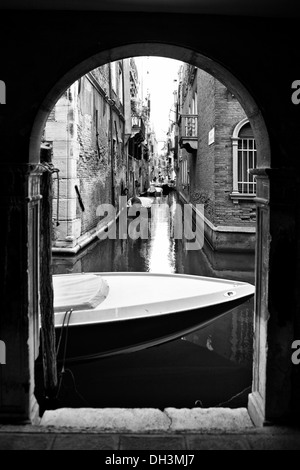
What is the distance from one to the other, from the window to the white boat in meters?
6.90

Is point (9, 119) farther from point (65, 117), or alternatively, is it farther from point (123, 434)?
point (65, 117)

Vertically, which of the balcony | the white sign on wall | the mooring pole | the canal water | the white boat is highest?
the balcony

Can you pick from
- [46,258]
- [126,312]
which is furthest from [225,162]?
[46,258]

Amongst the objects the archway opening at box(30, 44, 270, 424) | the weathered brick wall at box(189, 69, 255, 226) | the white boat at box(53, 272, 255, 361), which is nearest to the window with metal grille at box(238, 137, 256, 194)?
the weathered brick wall at box(189, 69, 255, 226)

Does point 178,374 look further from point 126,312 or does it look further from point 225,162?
point 225,162

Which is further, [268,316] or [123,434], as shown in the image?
[268,316]

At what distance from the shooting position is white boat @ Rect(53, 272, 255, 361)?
19.8 ft

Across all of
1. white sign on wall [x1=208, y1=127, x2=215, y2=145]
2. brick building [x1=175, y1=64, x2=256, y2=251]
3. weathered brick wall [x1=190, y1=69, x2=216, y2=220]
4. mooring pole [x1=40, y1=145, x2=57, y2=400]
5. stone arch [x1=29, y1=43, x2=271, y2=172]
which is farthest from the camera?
weathered brick wall [x1=190, y1=69, x2=216, y2=220]

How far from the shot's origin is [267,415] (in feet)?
11.3

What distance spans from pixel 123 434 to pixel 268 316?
4.19ft

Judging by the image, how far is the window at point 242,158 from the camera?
1386 centimetres

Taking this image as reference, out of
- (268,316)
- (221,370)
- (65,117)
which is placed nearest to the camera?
(268,316)

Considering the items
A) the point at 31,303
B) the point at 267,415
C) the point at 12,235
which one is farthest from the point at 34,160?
the point at 267,415

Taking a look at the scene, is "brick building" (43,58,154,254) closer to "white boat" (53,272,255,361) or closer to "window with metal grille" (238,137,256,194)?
"white boat" (53,272,255,361)
